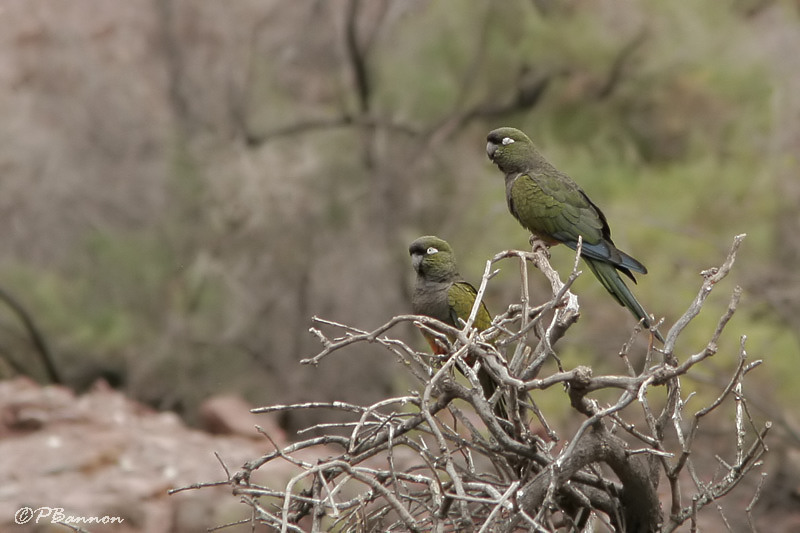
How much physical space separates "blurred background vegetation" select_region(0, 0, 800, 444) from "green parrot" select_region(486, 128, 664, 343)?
384 cm

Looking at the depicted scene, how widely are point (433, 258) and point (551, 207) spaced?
0.66 m

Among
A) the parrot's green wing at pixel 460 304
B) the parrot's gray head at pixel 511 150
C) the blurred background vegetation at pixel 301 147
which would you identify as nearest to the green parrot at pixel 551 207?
the parrot's gray head at pixel 511 150

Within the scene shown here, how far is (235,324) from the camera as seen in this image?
31.8 feet

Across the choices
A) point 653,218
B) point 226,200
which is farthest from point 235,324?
point 653,218

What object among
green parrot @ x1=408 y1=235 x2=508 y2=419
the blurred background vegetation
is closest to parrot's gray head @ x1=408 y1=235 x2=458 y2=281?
green parrot @ x1=408 y1=235 x2=508 y2=419

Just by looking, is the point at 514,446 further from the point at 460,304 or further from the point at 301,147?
the point at 301,147

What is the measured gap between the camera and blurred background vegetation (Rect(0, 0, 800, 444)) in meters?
8.62

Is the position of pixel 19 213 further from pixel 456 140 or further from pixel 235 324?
pixel 456 140

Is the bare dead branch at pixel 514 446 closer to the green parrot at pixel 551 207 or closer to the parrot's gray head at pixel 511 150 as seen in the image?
the green parrot at pixel 551 207

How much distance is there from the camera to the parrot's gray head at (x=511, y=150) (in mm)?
4199

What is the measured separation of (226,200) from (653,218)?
4.08 m

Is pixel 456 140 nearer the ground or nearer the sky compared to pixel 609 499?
nearer the sky

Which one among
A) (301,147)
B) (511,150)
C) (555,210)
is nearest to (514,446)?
(555,210)

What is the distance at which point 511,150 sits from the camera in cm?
420
